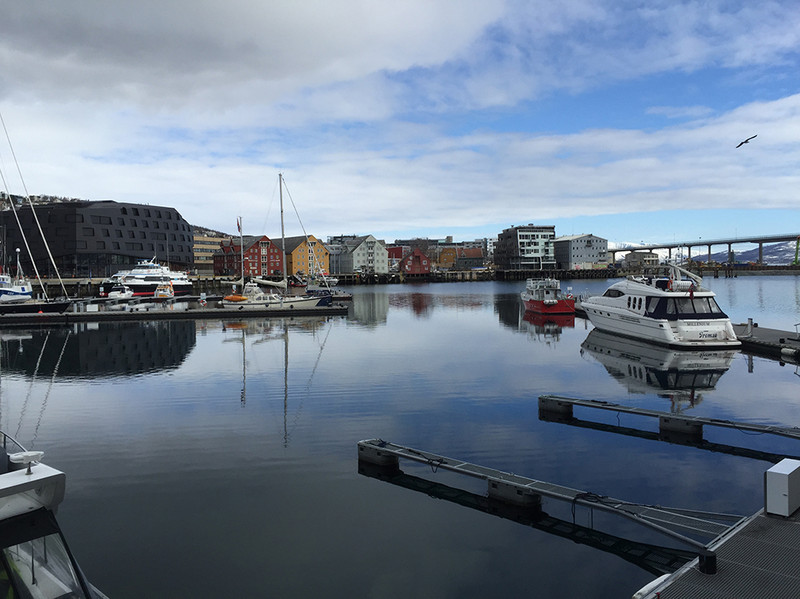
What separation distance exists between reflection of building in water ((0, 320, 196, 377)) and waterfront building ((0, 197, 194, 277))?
68.6m

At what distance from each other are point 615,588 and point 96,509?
31.3 ft

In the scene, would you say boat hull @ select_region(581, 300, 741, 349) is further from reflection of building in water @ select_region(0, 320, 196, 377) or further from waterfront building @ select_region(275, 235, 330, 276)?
waterfront building @ select_region(275, 235, 330, 276)

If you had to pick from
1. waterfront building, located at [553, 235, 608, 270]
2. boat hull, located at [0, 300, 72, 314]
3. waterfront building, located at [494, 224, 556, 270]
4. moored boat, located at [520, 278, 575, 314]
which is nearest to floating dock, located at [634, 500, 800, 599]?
moored boat, located at [520, 278, 575, 314]

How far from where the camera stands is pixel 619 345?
33.1 m

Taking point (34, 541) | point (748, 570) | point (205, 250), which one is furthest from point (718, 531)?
point (205, 250)

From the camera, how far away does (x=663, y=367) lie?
2594cm

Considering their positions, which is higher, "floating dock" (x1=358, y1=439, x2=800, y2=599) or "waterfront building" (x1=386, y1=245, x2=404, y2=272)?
"waterfront building" (x1=386, y1=245, x2=404, y2=272)

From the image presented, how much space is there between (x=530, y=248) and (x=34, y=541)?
168 meters

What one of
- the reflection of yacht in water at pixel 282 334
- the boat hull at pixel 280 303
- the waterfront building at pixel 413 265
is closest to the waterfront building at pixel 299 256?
the waterfront building at pixel 413 265

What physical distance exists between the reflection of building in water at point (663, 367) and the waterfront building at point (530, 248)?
5330 inches

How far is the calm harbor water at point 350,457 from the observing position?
8.71m

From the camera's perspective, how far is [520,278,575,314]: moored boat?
50562 mm

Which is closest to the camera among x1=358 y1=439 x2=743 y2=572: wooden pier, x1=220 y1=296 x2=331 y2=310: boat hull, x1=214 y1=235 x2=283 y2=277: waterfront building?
x1=358 y1=439 x2=743 y2=572: wooden pier

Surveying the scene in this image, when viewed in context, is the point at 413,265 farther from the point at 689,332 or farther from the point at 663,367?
the point at 663,367
